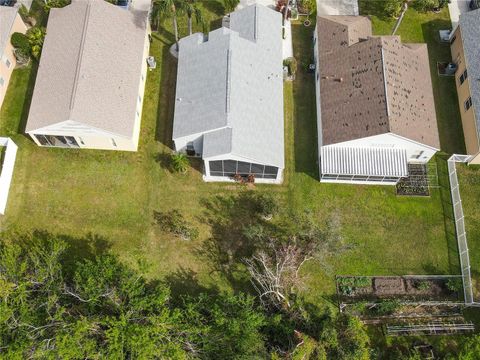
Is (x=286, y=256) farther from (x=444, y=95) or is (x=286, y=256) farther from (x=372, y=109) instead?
(x=444, y=95)

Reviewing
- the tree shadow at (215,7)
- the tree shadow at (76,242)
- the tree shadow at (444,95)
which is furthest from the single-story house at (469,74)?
the tree shadow at (76,242)

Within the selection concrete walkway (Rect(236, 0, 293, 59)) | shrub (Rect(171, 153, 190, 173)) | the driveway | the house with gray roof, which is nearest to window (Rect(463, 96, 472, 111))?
the driveway

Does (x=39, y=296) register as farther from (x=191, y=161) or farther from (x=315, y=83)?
(x=315, y=83)

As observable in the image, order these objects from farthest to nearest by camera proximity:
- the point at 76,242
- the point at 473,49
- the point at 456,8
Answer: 1. the point at 456,8
2. the point at 473,49
3. the point at 76,242

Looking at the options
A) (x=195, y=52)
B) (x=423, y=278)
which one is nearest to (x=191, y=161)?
(x=195, y=52)

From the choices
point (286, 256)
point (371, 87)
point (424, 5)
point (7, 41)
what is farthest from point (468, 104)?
point (7, 41)

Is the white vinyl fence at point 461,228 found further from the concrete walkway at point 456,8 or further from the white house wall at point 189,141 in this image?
the white house wall at point 189,141

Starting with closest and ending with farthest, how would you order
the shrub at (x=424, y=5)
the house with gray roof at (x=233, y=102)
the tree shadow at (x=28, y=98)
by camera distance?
the house with gray roof at (x=233, y=102) → the tree shadow at (x=28, y=98) → the shrub at (x=424, y=5)
